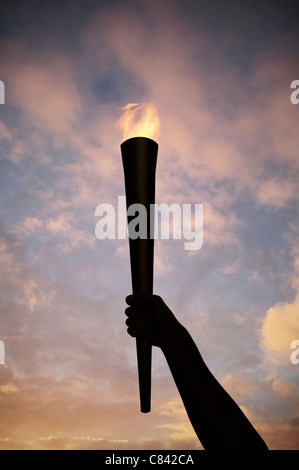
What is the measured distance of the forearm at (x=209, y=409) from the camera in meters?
1.89

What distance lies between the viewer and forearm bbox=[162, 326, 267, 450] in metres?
1.89

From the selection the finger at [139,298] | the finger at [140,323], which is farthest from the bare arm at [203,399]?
the finger at [139,298]

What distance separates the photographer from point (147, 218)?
2.89 m

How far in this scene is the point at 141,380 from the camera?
3021 mm

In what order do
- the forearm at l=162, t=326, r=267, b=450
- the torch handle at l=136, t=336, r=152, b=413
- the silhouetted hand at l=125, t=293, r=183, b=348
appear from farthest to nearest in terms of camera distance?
the torch handle at l=136, t=336, r=152, b=413
the silhouetted hand at l=125, t=293, r=183, b=348
the forearm at l=162, t=326, r=267, b=450

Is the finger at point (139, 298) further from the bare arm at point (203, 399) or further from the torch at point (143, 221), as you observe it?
the bare arm at point (203, 399)

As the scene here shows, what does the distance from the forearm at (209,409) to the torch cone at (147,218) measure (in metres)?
0.69

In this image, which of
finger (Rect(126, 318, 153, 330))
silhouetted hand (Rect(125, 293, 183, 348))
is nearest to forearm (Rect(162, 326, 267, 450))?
silhouetted hand (Rect(125, 293, 183, 348))

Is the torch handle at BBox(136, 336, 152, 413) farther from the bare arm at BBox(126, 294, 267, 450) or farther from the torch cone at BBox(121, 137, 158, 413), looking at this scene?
the bare arm at BBox(126, 294, 267, 450)

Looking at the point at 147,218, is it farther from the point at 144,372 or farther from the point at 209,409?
the point at 209,409

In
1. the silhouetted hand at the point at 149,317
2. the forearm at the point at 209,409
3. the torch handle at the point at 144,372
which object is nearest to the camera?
the forearm at the point at 209,409

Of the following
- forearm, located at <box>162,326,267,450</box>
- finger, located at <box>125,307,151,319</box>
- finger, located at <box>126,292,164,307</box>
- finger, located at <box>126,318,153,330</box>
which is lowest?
forearm, located at <box>162,326,267,450</box>
